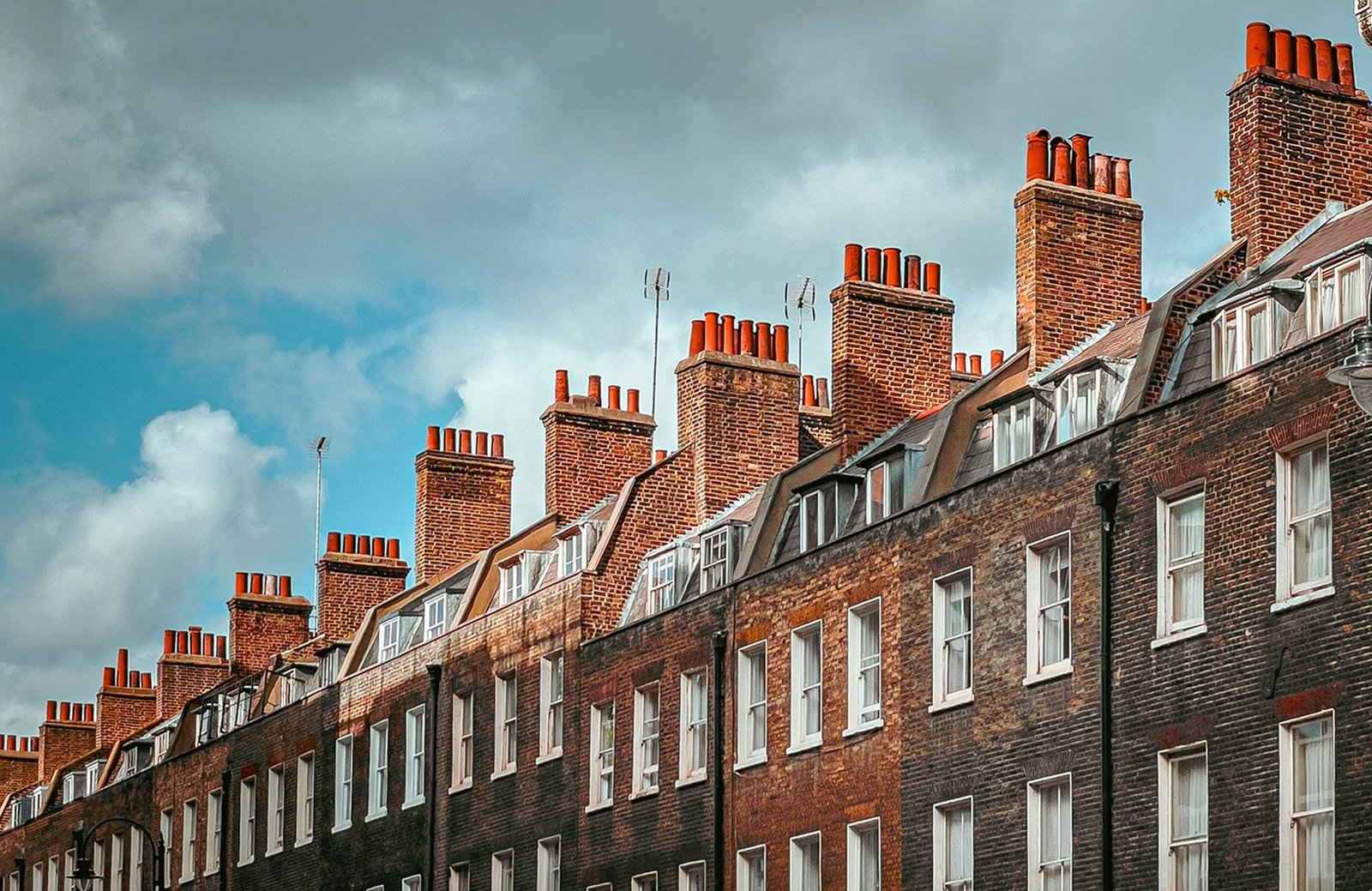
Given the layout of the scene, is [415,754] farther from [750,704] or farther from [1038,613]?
[1038,613]

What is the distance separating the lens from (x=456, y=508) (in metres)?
65.4

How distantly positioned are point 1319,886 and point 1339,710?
1.94m

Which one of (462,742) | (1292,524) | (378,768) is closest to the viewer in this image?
(1292,524)

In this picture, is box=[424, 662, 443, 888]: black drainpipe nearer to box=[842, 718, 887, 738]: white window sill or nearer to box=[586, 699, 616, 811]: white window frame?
box=[586, 699, 616, 811]: white window frame

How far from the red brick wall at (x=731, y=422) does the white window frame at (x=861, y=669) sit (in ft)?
35.1

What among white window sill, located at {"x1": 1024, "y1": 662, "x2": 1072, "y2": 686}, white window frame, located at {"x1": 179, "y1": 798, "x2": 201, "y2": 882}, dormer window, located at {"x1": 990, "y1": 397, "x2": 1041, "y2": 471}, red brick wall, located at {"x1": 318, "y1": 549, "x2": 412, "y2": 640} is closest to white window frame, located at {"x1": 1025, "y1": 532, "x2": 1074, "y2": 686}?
white window sill, located at {"x1": 1024, "y1": 662, "x2": 1072, "y2": 686}

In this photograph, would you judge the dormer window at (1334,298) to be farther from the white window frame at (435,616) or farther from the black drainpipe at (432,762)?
the white window frame at (435,616)

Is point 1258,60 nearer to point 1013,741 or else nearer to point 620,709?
point 1013,741

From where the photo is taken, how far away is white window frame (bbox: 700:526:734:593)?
44.0 m

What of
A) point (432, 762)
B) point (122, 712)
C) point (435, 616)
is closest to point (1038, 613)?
point (432, 762)

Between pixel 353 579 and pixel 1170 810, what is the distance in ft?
132

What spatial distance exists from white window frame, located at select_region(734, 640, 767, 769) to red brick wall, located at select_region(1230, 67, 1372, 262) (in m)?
10.3

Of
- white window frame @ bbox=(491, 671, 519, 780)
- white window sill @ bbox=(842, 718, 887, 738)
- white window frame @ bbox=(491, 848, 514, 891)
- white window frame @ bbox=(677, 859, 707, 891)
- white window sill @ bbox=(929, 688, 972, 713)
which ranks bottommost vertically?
white window frame @ bbox=(677, 859, 707, 891)

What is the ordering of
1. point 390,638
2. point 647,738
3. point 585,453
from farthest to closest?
point 585,453, point 390,638, point 647,738
